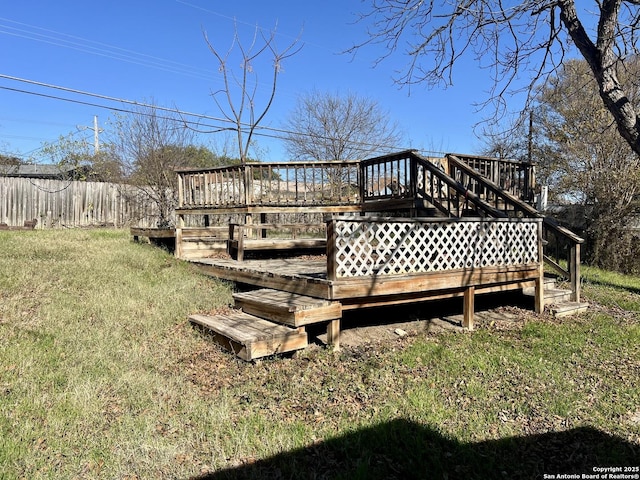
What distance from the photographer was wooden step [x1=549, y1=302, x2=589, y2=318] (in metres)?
6.69

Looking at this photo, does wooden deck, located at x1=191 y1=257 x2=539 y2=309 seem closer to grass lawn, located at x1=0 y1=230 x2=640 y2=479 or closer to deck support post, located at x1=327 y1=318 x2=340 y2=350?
deck support post, located at x1=327 y1=318 x2=340 y2=350

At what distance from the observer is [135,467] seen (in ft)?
8.47

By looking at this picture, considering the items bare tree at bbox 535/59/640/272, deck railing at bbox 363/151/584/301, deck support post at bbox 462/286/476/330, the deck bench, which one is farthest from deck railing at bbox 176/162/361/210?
bare tree at bbox 535/59/640/272

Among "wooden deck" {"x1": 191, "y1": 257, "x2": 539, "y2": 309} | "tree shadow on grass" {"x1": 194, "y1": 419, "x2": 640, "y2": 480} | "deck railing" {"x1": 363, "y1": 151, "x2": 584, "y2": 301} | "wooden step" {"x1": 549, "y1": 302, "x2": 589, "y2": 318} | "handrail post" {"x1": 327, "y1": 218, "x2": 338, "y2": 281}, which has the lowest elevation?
"tree shadow on grass" {"x1": 194, "y1": 419, "x2": 640, "y2": 480}

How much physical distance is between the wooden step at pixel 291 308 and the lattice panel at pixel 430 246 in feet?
1.35

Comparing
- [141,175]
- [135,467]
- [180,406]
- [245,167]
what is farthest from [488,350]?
[141,175]

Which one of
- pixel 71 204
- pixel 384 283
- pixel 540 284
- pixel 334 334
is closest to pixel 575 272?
pixel 540 284

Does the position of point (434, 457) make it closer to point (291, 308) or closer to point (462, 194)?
point (291, 308)

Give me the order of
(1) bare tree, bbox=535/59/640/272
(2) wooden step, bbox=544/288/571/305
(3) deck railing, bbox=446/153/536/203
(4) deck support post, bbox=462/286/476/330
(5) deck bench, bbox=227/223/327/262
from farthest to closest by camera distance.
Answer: (1) bare tree, bbox=535/59/640/272
(3) deck railing, bbox=446/153/536/203
(5) deck bench, bbox=227/223/327/262
(2) wooden step, bbox=544/288/571/305
(4) deck support post, bbox=462/286/476/330

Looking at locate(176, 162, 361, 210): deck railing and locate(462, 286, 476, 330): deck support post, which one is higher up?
locate(176, 162, 361, 210): deck railing

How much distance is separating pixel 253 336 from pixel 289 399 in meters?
0.83

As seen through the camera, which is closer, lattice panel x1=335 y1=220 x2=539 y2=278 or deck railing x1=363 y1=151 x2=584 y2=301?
lattice panel x1=335 y1=220 x2=539 y2=278

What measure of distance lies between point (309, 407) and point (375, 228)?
7.56 feet

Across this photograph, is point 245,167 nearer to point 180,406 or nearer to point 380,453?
point 180,406
